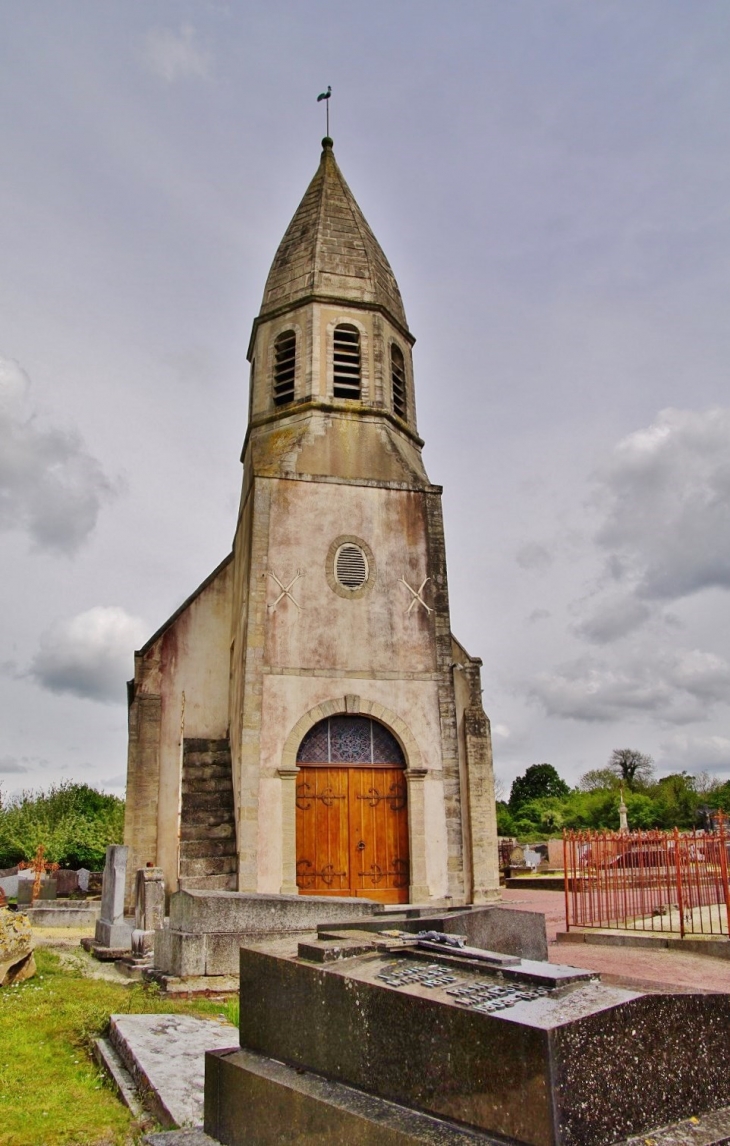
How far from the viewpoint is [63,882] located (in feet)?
77.4

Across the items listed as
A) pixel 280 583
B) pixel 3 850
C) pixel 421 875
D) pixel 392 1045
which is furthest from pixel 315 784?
pixel 3 850

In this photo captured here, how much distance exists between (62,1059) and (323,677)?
32.1 ft

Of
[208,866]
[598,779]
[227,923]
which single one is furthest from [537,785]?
[227,923]

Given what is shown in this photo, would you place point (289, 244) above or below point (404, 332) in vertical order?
above

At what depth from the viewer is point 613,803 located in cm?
4988

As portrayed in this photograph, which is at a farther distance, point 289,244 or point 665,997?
point 289,244

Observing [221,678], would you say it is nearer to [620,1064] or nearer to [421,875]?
[421,875]

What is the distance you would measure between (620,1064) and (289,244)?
20280 millimetres

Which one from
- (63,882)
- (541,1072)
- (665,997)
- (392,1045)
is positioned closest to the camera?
(541,1072)

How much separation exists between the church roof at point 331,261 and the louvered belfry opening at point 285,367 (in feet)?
2.60

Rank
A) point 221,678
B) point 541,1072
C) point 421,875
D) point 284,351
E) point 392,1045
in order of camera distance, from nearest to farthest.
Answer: point 541,1072, point 392,1045, point 421,875, point 221,678, point 284,351

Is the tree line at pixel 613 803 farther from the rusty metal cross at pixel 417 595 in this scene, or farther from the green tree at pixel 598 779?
the rusty metal cross at pixel 417 595

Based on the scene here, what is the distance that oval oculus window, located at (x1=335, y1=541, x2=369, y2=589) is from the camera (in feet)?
53.2

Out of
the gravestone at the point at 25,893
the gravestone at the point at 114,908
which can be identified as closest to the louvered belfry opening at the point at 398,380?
the gravestone at the point at 114,908
